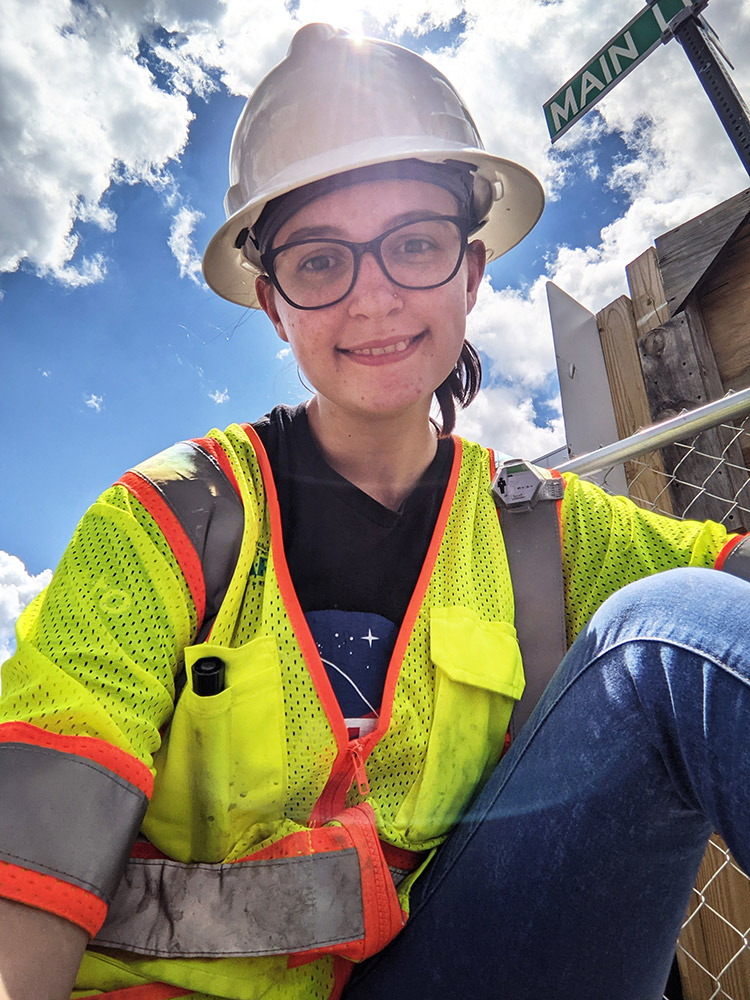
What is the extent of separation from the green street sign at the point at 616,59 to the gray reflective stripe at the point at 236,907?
3224mm

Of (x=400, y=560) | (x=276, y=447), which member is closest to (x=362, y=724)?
(x=400, y=560)

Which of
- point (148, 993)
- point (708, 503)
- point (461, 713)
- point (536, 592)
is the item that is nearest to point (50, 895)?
point (148, 993)

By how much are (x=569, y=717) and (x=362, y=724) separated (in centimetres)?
38

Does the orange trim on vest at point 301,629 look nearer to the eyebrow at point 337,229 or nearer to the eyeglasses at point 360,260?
the eyeglasses at point 360,260

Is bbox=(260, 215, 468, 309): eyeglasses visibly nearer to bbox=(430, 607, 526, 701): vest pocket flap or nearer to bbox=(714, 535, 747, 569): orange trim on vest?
bbox=(430, 607, 526, 701): vest pocket flap

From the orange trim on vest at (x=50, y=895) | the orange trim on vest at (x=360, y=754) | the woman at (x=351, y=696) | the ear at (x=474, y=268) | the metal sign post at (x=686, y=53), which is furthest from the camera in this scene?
the metal sign post at (x=686, y=53)

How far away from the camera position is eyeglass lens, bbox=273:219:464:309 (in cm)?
143

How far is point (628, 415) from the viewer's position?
2893 millimetres

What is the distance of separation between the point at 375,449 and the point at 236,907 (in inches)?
39.3

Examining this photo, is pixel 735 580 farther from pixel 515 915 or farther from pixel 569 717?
pixel 515 915

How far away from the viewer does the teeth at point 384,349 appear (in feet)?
4.75

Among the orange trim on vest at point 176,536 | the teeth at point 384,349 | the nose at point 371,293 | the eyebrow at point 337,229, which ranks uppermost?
the eyebrow at point 337,229

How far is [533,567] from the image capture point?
151 cm

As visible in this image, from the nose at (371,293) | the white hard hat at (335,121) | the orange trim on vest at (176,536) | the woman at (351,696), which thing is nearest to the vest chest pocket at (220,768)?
the woman at (351,696)
